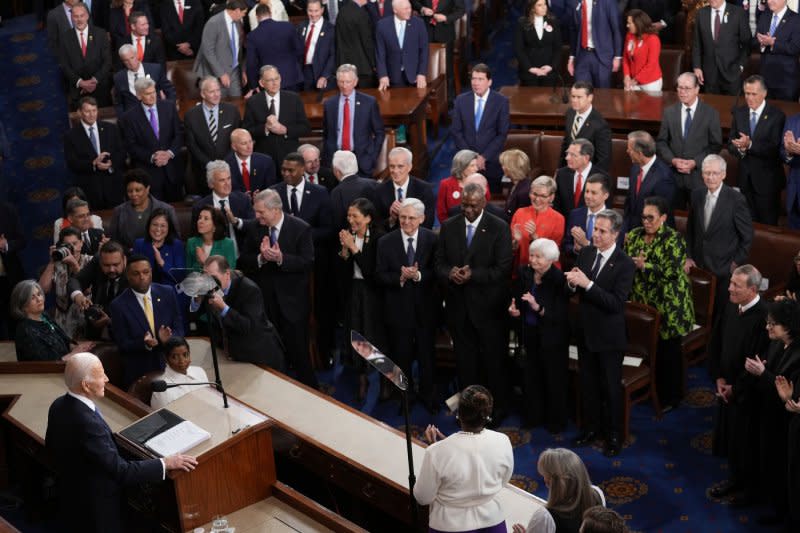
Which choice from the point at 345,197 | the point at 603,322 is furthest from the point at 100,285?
the point at 603,322

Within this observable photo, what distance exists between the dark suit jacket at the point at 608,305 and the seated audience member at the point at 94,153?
13.4 feet

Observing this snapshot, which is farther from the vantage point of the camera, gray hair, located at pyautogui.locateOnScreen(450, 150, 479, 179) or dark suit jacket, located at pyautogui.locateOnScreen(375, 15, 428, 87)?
dark suit jacket, located at pyautogui.locateOnScreen(375, 15, 428, 87)

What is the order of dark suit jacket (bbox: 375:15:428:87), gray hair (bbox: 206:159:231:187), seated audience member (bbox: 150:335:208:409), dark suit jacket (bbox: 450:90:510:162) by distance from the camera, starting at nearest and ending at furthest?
seated audience member (bbox: 150:335:208:409), gray hair (bbox: 206:159:231:187), dark suit jacket (bbox: 450:90:510:162), dark suit jacket (bbox: 375:15:428:87)

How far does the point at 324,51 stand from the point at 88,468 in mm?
5891

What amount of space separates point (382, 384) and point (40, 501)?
7.40 ft

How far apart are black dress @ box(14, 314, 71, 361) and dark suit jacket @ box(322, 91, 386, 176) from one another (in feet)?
10.1

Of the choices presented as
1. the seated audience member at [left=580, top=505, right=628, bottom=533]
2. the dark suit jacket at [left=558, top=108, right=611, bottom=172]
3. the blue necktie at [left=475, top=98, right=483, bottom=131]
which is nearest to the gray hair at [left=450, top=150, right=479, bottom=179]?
the dark suit jacket at [left=558, top=108, right=611, bottom=172]

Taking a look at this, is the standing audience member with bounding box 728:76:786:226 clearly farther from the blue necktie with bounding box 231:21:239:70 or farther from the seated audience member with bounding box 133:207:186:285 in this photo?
the blue necktie with bounding box 231:21:239:70

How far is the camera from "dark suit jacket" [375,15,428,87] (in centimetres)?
1015

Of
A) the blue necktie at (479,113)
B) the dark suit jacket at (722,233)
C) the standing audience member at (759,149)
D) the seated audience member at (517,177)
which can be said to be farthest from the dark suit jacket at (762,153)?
the blue necktie at (479,113)

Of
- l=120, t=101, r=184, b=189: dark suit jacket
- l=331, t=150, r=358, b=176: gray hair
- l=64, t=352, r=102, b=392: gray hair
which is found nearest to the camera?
l=64, t=352, r=102, b=392: gray hair

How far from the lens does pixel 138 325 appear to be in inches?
263

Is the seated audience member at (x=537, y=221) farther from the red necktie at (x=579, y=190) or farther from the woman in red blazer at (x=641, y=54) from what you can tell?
the woman in red blazer at (x=641, y=54)

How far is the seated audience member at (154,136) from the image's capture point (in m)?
9.14
